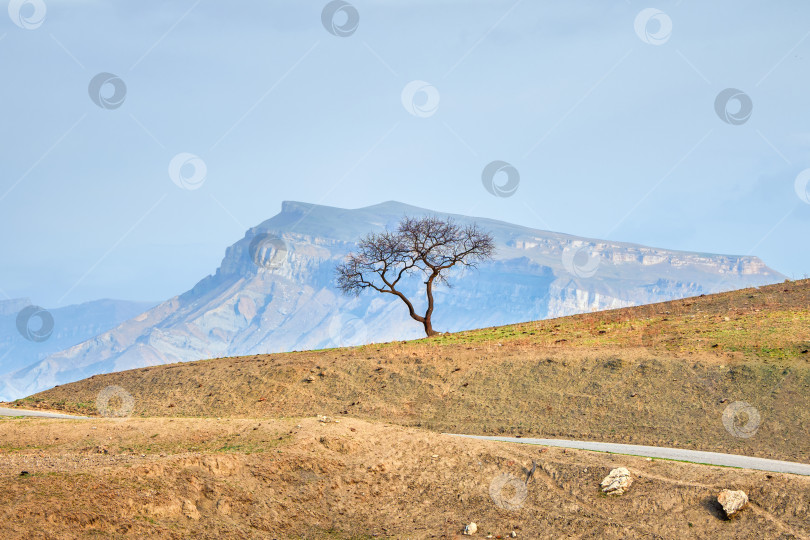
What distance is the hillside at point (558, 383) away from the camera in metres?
22.3

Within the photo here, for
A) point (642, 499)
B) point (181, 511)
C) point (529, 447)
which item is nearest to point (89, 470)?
point (181, 511)

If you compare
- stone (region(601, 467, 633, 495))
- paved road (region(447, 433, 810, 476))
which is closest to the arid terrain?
stone (region(601, 467, 633, 495))

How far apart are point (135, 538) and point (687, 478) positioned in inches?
438

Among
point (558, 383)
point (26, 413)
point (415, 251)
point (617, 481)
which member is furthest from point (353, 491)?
point (415, 251)

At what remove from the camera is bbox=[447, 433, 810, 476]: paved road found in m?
17.3

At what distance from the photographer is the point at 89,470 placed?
15305mm

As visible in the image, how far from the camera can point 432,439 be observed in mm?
19125

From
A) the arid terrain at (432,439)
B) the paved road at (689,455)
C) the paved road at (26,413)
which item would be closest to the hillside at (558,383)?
the arid terrain at (432,439)

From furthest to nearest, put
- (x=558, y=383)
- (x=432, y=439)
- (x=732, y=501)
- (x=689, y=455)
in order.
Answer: (x=558, y=383)
(x=432, y=439)
(x=689, y=455)
(x=732, y=501)

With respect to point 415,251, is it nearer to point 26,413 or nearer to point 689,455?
point 26,413

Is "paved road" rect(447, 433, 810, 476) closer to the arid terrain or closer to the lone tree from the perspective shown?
the arid terrain

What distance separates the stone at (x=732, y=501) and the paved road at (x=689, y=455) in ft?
8.10

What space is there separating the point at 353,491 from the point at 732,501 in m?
7.91

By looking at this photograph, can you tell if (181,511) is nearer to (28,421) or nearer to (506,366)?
(28,421)
